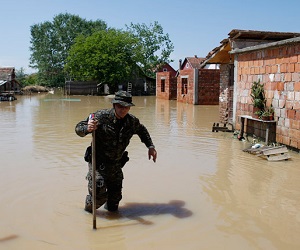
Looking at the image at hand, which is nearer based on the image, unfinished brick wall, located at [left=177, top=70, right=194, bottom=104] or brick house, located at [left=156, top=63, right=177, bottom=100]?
unfinished brick wall, located at [left=177, top=70, right=194, bottom=104]

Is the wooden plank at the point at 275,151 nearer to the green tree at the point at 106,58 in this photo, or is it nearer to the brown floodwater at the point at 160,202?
the brown floodwater at the point at 160,202

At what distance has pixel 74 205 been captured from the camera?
209 inches

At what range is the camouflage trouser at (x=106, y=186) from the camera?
455 centimetres

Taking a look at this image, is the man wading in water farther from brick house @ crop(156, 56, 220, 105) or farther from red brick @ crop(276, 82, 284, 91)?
brick house @ crop(156, 56, 220, 105)

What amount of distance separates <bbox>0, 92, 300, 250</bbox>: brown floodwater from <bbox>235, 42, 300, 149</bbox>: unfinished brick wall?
0.78 m

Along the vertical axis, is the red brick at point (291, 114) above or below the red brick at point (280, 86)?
below

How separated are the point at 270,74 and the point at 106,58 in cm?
3124

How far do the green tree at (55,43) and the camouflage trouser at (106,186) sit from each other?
58.1 meters

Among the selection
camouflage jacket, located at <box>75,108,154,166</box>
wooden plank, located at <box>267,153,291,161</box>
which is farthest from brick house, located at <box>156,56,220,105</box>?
camouflage jacket, located at <box>75,108,154,166</box>

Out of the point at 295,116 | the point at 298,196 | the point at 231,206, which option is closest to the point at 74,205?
the point at 231,206

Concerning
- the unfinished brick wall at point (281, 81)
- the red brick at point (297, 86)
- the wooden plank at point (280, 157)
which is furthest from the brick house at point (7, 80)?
the wooden plank at point (280, 157)

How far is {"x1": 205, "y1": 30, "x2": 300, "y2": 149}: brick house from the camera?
8.92 metres

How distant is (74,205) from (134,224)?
1.12m

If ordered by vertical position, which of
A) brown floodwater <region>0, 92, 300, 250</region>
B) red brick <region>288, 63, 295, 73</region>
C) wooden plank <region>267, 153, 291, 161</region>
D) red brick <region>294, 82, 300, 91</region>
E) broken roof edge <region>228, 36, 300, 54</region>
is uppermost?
broken roof edge <region>228, 36, 300, 54</region>
